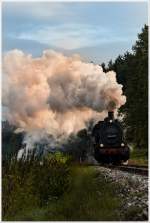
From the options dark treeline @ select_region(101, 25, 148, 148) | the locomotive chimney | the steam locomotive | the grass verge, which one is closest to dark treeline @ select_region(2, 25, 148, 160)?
dark treeline @ select_region(101, 25, 148, 148)

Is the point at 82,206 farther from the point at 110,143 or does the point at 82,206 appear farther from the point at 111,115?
the point at 111,115

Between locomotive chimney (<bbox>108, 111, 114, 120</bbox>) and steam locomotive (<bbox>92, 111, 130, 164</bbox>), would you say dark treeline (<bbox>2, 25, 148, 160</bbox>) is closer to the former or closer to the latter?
locomotive chimney (<bbox>108, 111, 114, 120</bbox>)

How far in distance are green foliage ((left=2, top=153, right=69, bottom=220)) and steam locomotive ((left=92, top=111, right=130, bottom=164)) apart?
15954 millimetres

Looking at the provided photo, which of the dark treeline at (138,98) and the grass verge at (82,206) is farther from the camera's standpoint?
the dark treeline at (138,98)

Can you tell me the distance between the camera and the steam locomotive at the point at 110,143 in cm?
3528

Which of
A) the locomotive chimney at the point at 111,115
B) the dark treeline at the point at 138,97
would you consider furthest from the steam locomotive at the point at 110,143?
the dark treeline at the point at 138,97

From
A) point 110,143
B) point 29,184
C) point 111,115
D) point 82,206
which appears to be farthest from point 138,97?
point 82,206

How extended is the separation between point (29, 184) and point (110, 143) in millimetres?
18073

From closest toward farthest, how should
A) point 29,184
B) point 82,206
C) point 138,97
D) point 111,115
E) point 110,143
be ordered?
point 82,206 < point 29,184 < point 110,143 < point 111,115 < point 138,97

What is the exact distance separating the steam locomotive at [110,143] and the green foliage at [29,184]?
52.3ft

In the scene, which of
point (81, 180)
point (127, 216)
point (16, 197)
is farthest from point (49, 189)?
point (127, 216)

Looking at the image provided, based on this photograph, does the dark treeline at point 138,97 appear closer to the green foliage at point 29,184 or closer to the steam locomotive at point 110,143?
the steam locomotive at point 110,143

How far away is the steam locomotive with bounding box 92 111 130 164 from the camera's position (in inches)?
1389

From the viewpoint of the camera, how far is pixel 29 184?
726 inches
